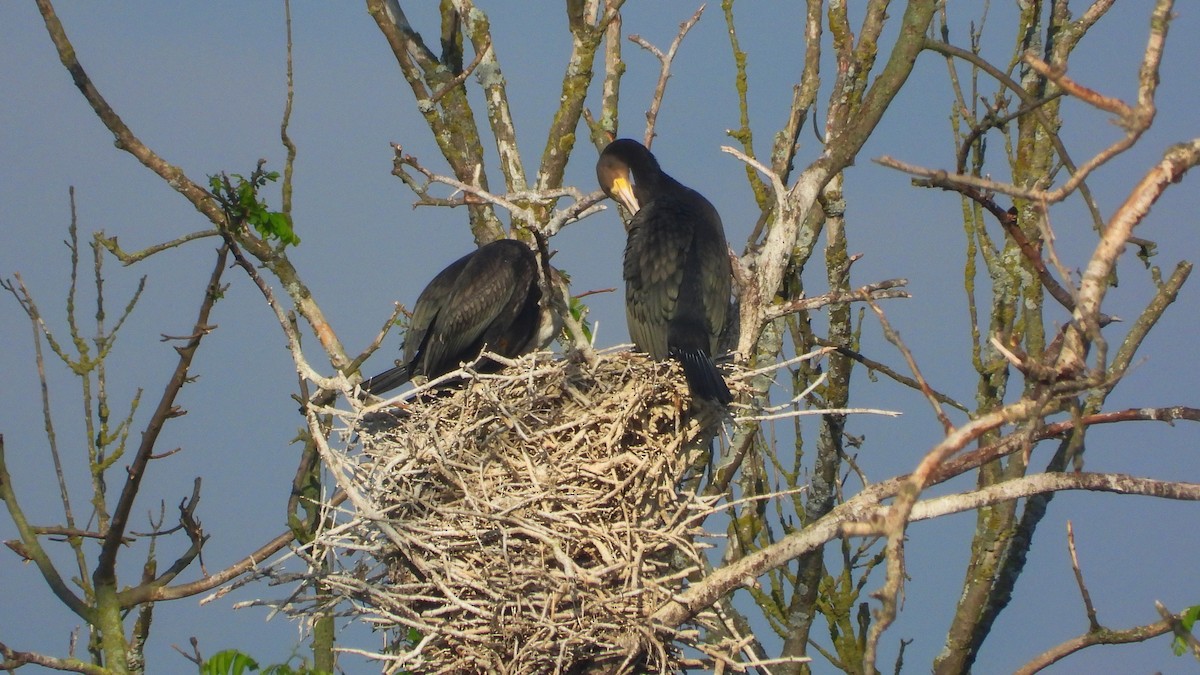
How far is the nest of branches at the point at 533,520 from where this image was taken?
197 inches

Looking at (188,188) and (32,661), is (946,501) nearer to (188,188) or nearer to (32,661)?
(32,661)

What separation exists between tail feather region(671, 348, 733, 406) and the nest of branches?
0.16 metres

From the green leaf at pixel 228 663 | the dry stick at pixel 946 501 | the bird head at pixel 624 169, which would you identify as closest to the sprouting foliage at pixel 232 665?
the green leaf at pixel 228 663

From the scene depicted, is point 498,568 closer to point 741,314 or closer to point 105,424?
point 741,314

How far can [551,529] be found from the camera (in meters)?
5.20

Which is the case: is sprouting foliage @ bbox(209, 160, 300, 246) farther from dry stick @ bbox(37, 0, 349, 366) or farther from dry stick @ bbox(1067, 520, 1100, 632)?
dry stick @ bbox(1067, 520, 1100, 632)

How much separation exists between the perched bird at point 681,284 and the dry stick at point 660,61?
53 centimetres

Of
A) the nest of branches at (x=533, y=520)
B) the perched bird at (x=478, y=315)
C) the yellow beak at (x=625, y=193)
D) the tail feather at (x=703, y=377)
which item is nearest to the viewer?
the nest of branches at (x=533, y=520)

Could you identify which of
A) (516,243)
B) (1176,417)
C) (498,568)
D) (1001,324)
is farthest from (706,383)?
(1001,324)

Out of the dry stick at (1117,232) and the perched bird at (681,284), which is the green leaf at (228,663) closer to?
the perched bird at (681,284)

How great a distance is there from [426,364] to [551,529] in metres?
2.09

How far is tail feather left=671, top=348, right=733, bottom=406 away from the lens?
5.21 metres

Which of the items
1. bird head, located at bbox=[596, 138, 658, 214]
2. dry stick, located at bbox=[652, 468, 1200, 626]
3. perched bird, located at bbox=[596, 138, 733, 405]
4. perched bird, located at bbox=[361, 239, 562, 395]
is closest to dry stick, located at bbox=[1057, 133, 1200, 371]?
dry stick, located at bbox=[652, 468, 1200, 626]

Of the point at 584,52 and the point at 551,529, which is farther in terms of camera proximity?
the point at 584,52
